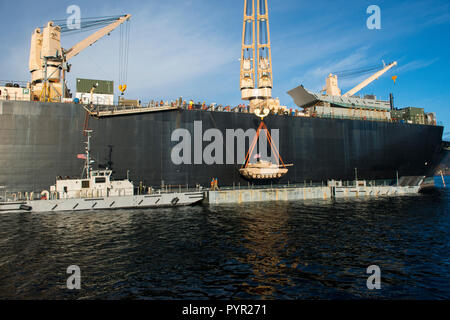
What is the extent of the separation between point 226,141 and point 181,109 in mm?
7207

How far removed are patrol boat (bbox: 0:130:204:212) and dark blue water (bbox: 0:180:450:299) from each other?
9.57ft

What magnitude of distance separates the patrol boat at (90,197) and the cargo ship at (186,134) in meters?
2.83

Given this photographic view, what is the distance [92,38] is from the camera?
123ft

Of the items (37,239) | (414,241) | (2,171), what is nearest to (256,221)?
(414,241)

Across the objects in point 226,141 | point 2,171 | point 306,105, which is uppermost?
point 306,105

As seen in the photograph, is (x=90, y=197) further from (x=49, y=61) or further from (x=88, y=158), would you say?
(x=49, y=61)

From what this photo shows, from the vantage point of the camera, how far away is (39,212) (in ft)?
83.6

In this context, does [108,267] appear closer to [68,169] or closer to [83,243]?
[83,243]

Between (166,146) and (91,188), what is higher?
(166,146)

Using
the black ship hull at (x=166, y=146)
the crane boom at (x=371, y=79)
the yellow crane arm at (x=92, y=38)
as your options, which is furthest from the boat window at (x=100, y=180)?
the crane boom at (x=371, y=79)

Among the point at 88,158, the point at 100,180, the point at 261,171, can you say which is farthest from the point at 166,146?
the point at 261,171

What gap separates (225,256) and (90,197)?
63.3ft

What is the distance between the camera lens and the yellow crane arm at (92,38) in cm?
3659

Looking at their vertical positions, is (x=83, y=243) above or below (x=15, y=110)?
below
